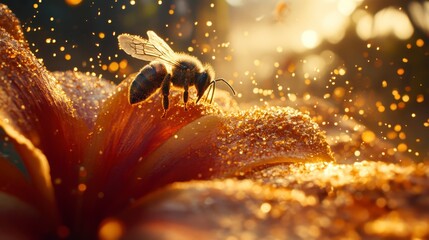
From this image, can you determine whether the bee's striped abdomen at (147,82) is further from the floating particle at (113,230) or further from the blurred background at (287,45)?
the blurred background at (287,45)

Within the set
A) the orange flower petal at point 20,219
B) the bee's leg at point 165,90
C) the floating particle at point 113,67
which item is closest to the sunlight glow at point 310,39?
the floating particle at point 113,67

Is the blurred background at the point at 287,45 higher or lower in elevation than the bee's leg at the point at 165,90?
higher

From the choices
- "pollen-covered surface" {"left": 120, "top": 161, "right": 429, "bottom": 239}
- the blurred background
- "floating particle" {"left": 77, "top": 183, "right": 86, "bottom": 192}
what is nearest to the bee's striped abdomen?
"floating particle" {"left": 77, "top": 183, "right": 86, "bottom": 192}

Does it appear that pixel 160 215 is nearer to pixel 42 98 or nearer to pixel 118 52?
pixel 42 98

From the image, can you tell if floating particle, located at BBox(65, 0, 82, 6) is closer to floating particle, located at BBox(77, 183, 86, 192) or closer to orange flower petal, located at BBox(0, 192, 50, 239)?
floating particle, located at BBox(77, 183, 86, 192)

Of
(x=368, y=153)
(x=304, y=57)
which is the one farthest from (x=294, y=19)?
(x=368, y=153)
